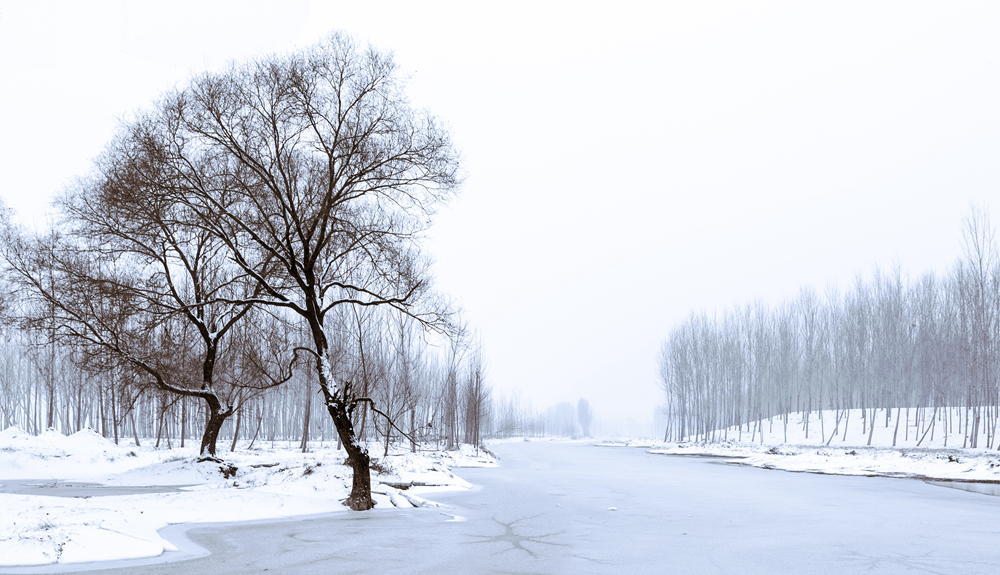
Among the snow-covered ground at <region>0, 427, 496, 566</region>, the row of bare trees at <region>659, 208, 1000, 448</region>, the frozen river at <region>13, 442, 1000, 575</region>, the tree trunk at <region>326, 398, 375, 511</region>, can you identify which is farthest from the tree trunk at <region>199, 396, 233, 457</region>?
the row of bare trees at <region>659, 208, 1000, 448</region>

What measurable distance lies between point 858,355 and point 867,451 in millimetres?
20076

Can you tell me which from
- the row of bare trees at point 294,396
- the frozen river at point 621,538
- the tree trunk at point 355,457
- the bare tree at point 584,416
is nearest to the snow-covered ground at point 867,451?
the frozen river at point 621,538

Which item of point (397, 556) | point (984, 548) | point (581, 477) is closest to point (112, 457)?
point (581, 477)

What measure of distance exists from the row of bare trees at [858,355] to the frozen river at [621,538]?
29.1 meters

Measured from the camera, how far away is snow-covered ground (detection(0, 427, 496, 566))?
8.11 m

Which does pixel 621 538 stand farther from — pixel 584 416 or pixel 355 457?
pixel 584 416

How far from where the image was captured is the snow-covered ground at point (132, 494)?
26.6 feet

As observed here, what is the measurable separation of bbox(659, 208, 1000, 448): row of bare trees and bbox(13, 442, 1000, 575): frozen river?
2911cm

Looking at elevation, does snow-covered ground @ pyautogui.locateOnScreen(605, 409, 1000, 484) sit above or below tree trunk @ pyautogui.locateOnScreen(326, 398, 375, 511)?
below

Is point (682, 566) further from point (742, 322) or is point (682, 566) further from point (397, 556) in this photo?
point (742, 322)

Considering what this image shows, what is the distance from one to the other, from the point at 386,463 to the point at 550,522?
30.7 feet

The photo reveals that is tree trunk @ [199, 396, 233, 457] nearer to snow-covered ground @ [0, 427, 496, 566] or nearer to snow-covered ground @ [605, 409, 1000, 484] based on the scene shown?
snow-covered ground @ [0, 427, 496, 566]

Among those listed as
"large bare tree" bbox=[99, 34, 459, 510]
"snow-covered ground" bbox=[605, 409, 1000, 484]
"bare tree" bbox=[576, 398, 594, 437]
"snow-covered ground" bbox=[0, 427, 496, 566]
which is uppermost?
"large bare tree" bbox=[99, 34, 459, 510]

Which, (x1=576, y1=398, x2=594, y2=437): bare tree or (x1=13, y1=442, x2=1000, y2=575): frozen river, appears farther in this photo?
(x1=576, y1=398, x2=594, y2=437): bare tree
